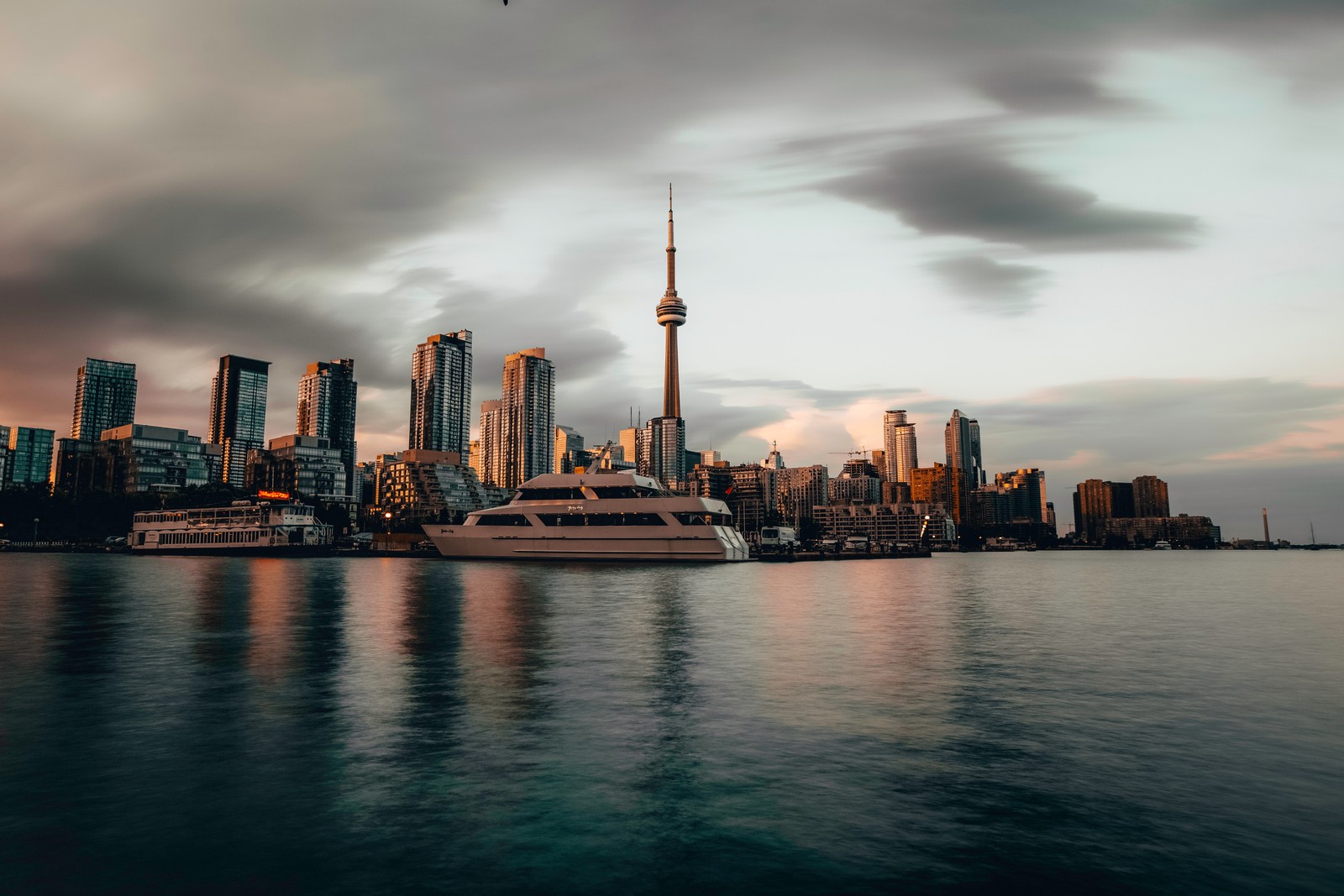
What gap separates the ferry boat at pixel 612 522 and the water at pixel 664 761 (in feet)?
212

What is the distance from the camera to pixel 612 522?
102 metres

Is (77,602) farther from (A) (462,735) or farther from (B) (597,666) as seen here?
(A) (462,735)

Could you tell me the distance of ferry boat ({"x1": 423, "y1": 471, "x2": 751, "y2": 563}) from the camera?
10069 centimetres

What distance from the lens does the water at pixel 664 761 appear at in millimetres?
10672

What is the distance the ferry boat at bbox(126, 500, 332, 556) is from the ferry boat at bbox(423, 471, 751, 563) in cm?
6169

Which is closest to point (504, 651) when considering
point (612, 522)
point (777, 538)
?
point (612, 522)

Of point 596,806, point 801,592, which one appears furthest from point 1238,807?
point 801,592

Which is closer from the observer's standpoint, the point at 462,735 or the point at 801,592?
the point at 462,735

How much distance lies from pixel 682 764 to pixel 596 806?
2.73 m

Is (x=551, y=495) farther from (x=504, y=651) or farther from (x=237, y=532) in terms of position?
(x=237, y=532)

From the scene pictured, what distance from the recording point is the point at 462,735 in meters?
17.0

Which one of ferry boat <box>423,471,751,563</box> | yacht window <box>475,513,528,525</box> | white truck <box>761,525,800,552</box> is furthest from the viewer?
white truck <box>761,525,800,552</box>

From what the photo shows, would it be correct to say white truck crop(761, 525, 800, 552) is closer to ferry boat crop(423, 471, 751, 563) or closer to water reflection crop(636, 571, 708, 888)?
ferry boat crop(423, 471, 751, 563)

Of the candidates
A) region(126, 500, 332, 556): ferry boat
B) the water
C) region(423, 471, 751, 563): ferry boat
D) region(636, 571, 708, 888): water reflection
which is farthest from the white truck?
region(636, 571, 708, 888): water reflection
